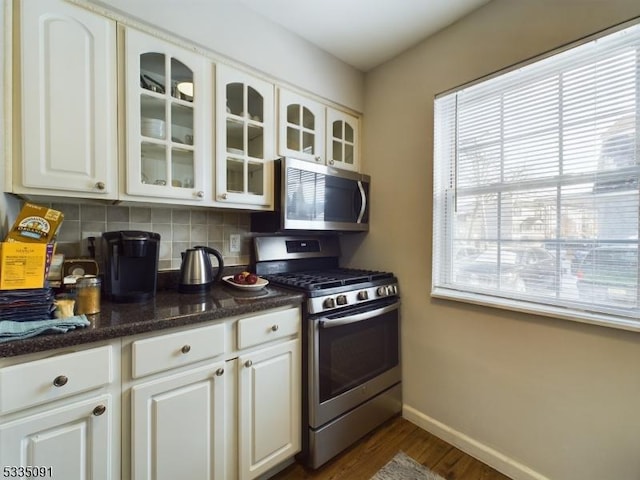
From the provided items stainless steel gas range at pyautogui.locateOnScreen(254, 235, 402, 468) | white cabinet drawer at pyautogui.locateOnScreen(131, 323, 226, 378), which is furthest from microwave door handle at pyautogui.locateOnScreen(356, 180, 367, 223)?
white cabinet drawer at pyautogui.locateOnScreen(131, 323, 226, 378)

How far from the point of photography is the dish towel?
82cm

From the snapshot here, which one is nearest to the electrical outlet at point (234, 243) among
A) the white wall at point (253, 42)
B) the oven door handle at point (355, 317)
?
the oven door handle at point (355, 317)

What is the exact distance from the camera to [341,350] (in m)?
1.61

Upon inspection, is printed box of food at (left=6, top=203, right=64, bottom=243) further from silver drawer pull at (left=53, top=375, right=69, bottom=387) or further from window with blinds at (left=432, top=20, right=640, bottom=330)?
window with blinds at (left=432, top=20, right=640, bottom=330)

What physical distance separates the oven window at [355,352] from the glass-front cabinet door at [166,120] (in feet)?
3.47

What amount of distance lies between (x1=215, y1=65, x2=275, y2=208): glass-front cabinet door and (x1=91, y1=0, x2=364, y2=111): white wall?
12cm

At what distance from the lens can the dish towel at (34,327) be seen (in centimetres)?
82

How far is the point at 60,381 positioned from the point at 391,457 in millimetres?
1605

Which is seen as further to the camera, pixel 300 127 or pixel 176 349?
pixel 300 127

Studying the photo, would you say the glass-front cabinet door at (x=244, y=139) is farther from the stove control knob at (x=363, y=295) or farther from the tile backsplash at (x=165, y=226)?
the stove control knob at (x=363, y=295)

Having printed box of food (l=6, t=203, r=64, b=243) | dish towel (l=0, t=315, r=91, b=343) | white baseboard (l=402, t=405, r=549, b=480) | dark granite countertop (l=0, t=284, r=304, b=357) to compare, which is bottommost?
white baseboard (l=402, t=405, r=549, b=480)

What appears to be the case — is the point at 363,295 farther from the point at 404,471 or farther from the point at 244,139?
the point at 244,139

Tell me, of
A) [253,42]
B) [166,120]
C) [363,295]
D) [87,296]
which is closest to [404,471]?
[363,295]

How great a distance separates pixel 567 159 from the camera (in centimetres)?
132
